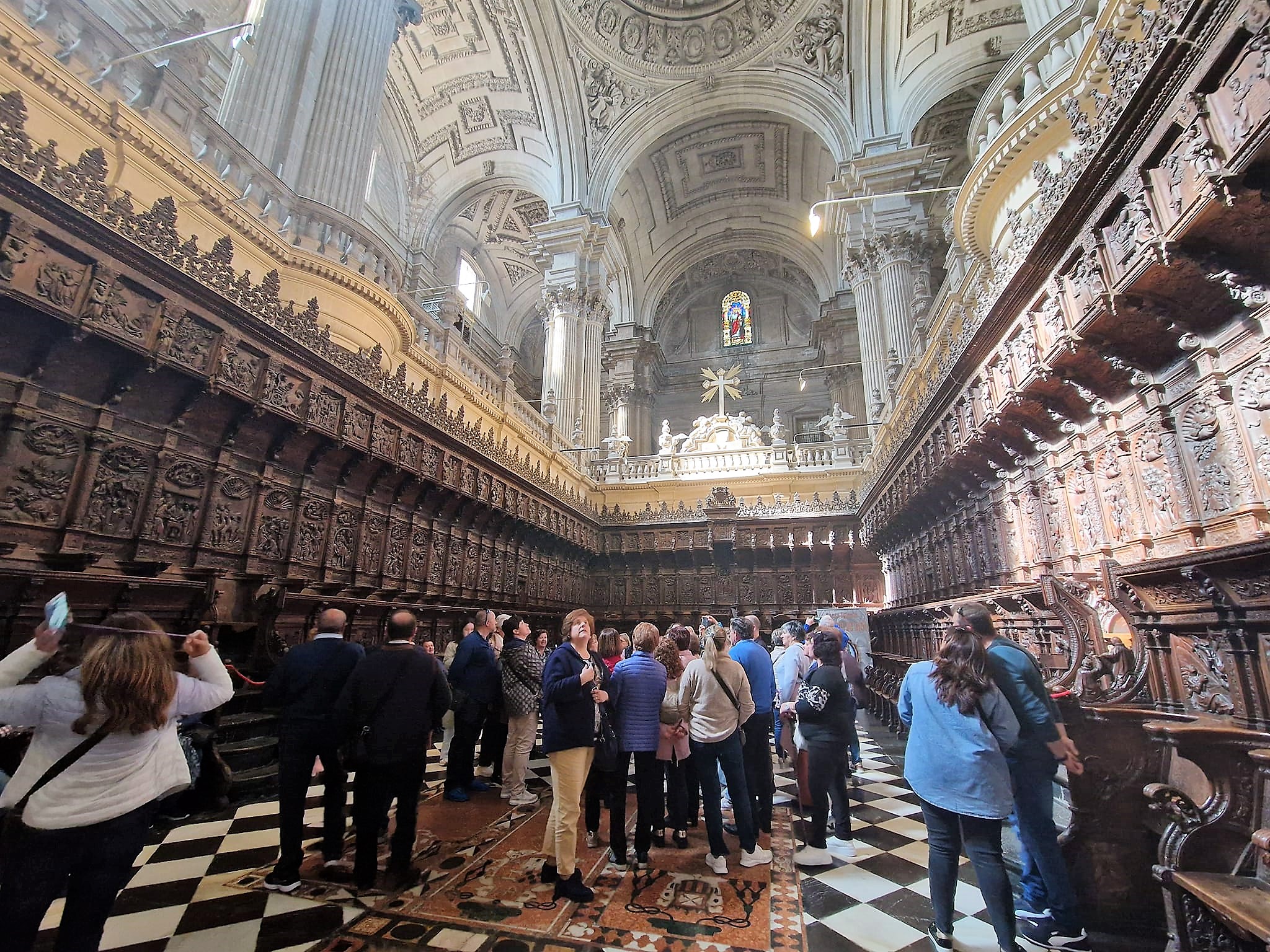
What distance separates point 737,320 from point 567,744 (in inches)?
994

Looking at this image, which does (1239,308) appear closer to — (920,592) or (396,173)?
(920,592)

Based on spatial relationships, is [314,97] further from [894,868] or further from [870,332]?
[870,332]

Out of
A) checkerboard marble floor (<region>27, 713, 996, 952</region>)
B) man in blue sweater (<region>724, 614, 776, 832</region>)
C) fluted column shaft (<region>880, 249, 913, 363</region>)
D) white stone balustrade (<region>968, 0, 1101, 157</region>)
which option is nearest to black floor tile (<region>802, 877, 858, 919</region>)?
checkerboard marble floor (<region>27, 713, 996, 952</region>)

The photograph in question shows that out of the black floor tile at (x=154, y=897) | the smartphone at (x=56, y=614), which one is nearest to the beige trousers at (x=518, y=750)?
the black floor tile at (x=154, y=897)

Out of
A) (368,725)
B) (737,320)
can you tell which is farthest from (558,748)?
(737,320)

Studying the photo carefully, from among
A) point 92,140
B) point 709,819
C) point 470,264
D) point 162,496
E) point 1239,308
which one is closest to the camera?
point 1239,308

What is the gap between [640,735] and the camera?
288 centimetres

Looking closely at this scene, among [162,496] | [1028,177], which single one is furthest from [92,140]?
[1028,177]

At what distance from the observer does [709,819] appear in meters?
2.85

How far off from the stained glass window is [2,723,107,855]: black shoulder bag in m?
25.5

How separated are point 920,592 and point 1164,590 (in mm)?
6451

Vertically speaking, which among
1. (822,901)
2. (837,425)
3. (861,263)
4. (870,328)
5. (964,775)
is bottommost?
(822,901)

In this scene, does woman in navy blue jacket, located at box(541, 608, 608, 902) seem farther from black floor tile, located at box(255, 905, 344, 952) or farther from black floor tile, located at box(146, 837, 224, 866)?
black floor tile, located at box(146, 837, 224, 866)

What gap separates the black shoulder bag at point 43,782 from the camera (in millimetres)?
1514
